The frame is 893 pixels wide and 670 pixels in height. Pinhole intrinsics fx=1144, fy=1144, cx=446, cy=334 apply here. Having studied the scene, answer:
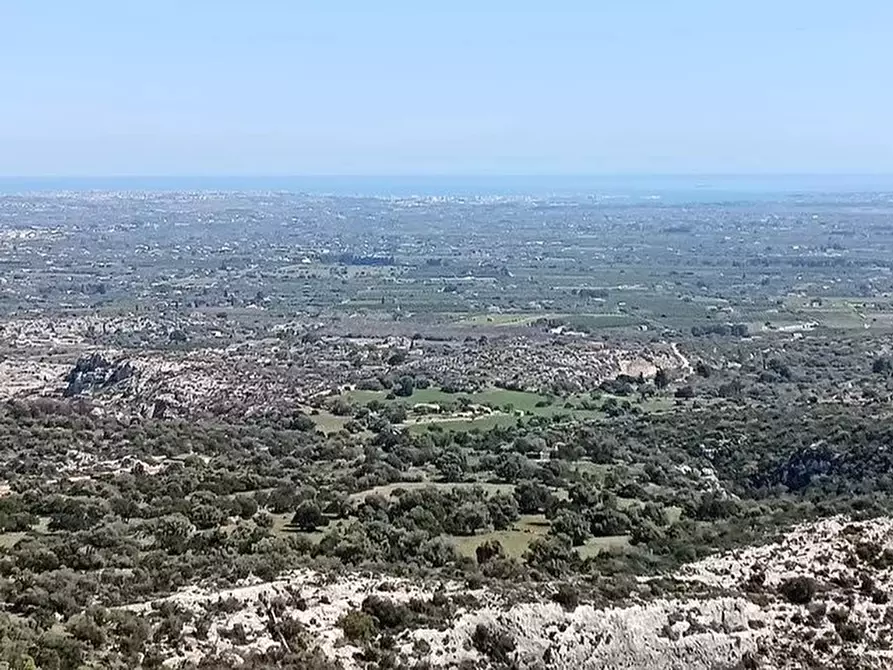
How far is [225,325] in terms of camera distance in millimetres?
97250

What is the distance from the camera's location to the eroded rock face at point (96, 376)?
57.6 m

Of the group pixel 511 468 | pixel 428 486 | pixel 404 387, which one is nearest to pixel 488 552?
pixel 428 486

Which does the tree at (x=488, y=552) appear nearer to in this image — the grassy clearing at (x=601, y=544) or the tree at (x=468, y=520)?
the tree at (x=468, y=520)

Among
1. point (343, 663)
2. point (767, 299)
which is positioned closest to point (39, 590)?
point (343, 663)

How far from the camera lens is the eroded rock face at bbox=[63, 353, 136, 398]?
189 ft

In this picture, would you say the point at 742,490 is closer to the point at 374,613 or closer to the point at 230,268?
the point at 374,613

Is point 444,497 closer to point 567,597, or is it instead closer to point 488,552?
point 488,552

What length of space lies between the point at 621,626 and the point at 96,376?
44.6 metres

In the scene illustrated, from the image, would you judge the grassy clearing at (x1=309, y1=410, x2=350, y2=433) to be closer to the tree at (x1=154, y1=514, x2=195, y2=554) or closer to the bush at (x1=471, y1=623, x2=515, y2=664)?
the tree at (x1=154, y1=514, x2=195, y2=554)

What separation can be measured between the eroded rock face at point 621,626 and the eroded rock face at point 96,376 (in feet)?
130

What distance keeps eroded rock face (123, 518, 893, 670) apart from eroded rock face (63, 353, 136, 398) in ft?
130

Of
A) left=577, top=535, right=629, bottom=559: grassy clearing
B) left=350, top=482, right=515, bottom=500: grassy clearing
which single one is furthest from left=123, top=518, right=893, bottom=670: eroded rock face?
left=350, top=482, right=515, bottom=500: grassy clearing

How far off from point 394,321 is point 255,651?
276 feet

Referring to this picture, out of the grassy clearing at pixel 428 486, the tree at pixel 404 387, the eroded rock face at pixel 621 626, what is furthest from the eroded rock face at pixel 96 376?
the eroded rock face at pixel 621 626
